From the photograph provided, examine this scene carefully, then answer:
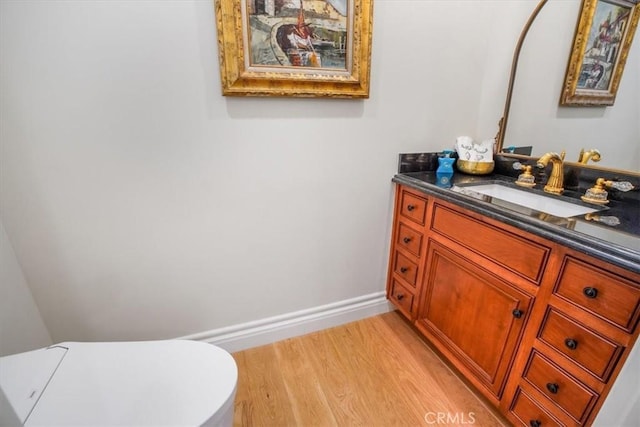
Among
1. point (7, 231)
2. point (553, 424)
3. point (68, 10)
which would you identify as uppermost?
point (68, 10)

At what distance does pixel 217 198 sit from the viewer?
4.16 ft

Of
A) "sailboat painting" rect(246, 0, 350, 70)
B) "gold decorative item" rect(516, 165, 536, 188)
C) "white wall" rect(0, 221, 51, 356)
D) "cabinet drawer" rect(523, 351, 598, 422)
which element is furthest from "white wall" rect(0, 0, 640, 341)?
"cabinet drawer" rect(523, 351, 598, 422)

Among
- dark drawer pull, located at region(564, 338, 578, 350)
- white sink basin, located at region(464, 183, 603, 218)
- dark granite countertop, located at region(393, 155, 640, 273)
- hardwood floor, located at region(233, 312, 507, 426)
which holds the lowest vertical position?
hardwood floor, located at region(233, 312, 507, 426)

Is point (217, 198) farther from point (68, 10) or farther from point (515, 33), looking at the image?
point (515, 33)

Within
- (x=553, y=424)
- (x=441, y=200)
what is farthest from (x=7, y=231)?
(x=553, y=424)

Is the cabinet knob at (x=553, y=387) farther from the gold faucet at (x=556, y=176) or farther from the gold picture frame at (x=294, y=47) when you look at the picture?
the gold picture frame at (x=294, y=47)

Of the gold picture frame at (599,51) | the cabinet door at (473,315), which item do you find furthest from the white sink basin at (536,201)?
the gold picture frame at (599,51)

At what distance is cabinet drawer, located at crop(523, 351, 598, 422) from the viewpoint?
85 centimetres

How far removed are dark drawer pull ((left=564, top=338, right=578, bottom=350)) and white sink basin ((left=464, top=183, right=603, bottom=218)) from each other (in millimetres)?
454

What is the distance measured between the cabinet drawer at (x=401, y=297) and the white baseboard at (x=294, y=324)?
9cm

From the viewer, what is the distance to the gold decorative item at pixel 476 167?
5.04 ft

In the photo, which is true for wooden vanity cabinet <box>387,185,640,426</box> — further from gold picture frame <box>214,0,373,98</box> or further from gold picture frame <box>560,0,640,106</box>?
gold picture frame <box>560,0,640,106</box>

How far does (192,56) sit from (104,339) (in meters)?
1.24

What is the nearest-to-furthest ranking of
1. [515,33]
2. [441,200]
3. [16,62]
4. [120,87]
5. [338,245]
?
[16,62]
[120,87]
[441,200]
[515,33]
[338,245]
